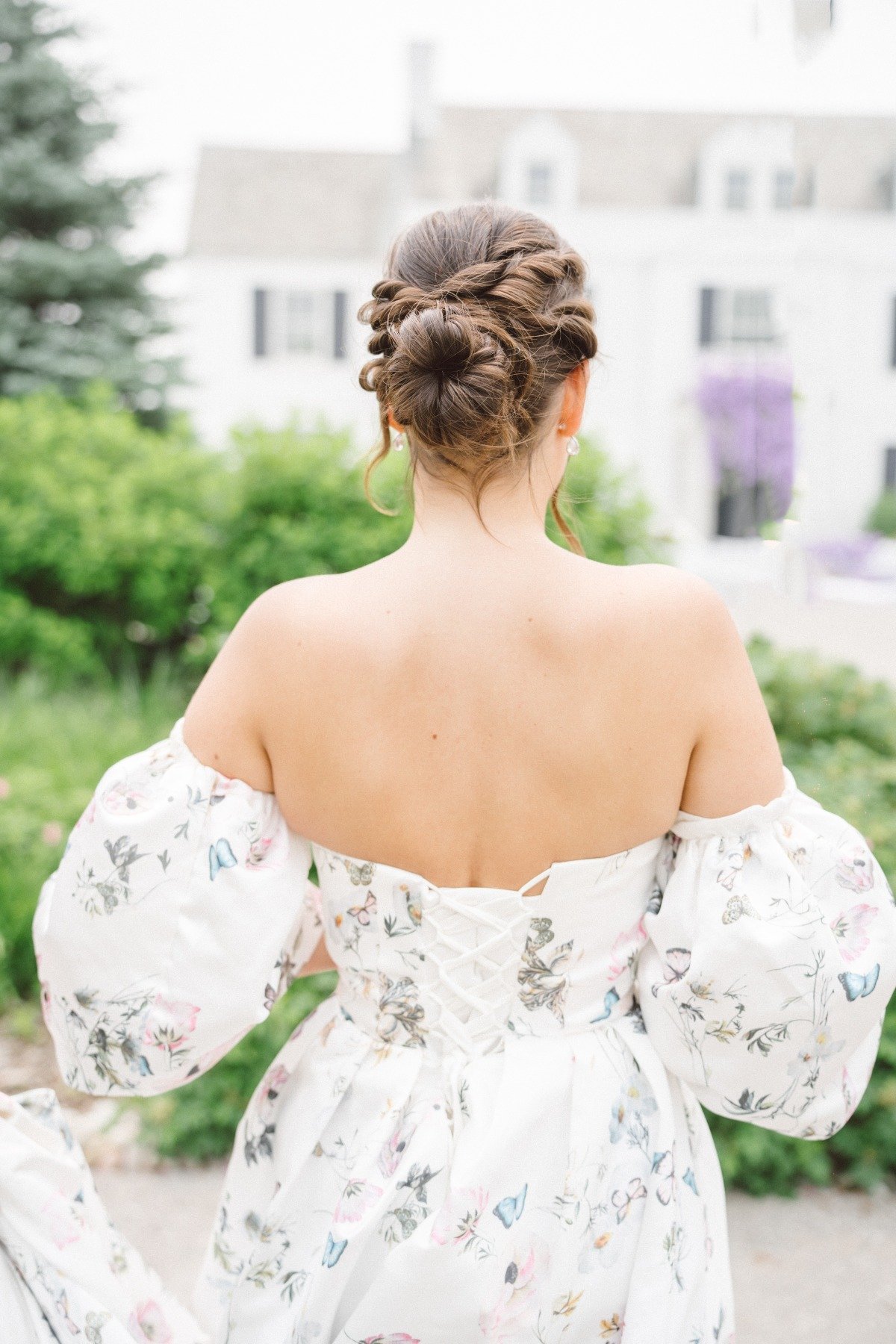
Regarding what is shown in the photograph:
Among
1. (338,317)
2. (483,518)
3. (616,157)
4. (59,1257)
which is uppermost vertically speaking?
(616,157)

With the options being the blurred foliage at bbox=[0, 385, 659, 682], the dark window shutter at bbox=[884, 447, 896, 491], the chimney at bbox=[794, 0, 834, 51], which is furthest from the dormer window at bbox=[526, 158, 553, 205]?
the chimney at bbox=[794, 0, 834, 51]

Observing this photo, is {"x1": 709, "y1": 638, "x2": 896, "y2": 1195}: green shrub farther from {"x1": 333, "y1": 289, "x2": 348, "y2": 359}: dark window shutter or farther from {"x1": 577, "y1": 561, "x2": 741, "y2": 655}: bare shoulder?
{"x1": 333, "y1": 289, "x2": 348, "y2": 359}: dark window shutter

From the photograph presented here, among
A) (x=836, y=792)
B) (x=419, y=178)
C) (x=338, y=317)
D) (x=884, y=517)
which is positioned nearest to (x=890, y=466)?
(x=884, y=517)

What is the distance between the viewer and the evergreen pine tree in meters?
10.9

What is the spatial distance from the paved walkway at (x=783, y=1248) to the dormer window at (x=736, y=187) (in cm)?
1893

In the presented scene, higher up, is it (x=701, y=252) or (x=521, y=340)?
(x=701, y=252)

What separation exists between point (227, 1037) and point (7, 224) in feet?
38.4

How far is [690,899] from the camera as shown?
52.4 inches

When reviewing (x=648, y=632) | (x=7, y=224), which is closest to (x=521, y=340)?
(x=648, y=632)

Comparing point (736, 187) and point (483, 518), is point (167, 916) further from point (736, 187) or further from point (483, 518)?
point (736, 187)

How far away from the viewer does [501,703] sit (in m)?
1.22

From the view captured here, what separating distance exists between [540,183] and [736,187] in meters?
3.25

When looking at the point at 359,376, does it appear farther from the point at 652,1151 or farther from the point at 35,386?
the point at 35,386

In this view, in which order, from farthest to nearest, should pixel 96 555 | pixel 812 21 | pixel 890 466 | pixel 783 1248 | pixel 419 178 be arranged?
1. pixel 890 466
2. pixel 419 178
3. pixel 96 555
4. pixel 812 21
5. pixel 783 1248
